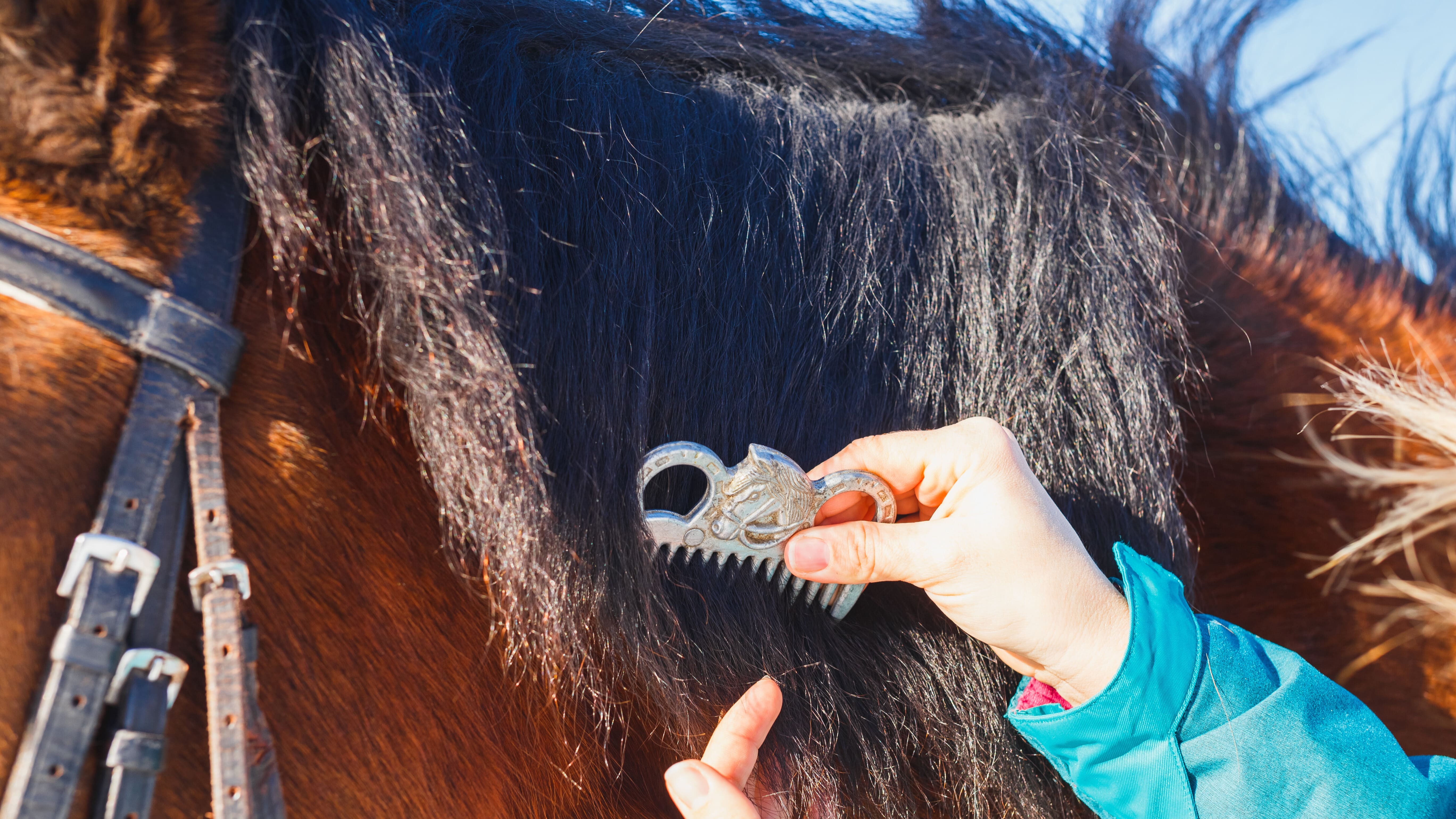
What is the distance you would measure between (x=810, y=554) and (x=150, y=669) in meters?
0.53

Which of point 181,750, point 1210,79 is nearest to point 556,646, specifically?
point 181,750

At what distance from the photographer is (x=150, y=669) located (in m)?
0.61

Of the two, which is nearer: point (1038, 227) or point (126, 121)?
point (126, 121)

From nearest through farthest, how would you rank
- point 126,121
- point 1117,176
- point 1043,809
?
point 126,121 → point 1043,809 → point 1117,176

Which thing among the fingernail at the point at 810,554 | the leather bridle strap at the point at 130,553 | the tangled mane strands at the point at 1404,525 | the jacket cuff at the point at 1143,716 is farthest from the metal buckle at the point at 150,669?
the tangled mane strands at the point at 1404,525

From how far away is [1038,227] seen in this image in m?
0.97

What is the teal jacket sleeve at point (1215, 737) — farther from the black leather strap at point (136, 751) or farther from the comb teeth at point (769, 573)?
the black leather strap at point (136, 751)

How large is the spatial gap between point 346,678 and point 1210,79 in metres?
1.44

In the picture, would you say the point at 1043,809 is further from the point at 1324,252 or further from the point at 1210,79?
the point at 1210,79

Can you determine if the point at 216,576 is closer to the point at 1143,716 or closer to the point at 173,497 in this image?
the point at 173,497

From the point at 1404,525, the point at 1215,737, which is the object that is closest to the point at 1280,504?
the point at 1404,525

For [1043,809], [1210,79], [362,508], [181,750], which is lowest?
[1043,809]

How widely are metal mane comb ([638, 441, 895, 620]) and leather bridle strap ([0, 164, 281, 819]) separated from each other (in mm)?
348

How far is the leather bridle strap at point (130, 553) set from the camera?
581mm
